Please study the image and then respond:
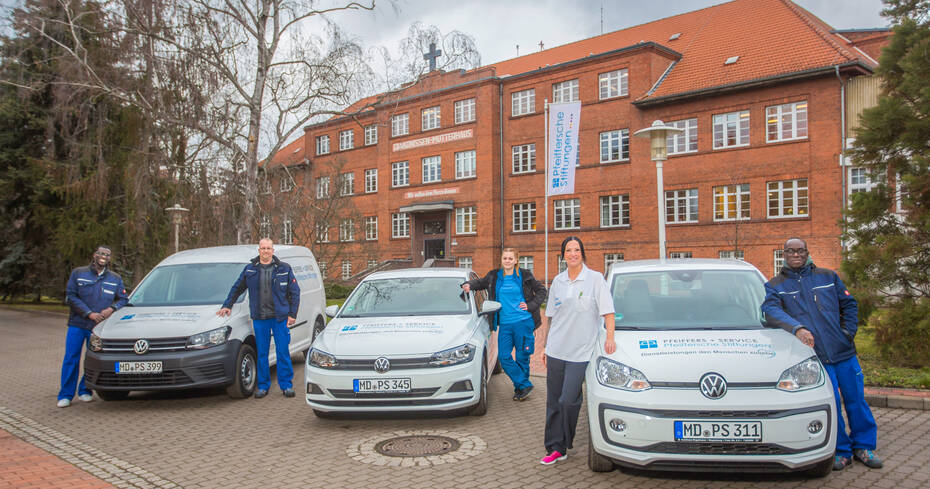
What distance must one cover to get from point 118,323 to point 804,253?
7.68 m

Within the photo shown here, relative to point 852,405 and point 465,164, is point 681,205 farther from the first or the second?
point 852,405

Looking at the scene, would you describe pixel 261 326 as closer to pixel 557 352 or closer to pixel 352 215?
pixel 557 352

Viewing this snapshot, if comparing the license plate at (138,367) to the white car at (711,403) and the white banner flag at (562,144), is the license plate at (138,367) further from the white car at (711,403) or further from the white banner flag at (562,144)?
the white banner flag at (562,144)

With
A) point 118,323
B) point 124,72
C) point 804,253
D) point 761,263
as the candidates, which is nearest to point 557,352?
point 804,253

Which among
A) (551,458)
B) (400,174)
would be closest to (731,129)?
(400,174)

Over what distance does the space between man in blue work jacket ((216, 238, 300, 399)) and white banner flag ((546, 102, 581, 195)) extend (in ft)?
72.5

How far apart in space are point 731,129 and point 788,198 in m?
4.03

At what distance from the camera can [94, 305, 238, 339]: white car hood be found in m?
8.00

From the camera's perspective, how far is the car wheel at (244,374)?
8.45 meters

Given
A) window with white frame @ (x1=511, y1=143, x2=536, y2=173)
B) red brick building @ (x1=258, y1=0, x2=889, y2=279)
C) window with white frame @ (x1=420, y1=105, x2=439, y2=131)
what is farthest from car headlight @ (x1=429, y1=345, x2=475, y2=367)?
window with white frame @ (x1=420, y1=105, x2=439, y2=131)

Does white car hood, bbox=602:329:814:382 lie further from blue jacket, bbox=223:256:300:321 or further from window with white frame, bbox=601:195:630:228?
window with white frame, bbox=601:195:630:228

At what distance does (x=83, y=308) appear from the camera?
8430 millimetres

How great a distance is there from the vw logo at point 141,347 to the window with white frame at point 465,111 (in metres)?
33.1

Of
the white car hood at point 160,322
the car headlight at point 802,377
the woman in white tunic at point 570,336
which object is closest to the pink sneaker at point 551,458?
the woman in white tunic at point 570,336
